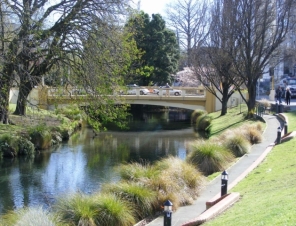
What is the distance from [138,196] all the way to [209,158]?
5348 mm

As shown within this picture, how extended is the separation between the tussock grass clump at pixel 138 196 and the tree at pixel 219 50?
18848 mm

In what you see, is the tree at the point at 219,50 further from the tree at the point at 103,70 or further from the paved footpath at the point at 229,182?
the tree at the point at 103,70

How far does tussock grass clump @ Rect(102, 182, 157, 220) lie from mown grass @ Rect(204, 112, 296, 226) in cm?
220

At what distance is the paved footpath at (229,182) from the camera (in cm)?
1075

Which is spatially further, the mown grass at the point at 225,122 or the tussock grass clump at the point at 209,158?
the mown grass at the point at 225,122

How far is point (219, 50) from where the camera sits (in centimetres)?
3186

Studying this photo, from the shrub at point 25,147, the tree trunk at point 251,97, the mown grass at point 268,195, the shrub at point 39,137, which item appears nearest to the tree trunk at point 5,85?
the shrub at point 25,147

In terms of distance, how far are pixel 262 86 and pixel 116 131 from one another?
32402 millimetres

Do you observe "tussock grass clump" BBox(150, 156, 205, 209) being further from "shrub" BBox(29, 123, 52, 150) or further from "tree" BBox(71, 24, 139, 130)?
"shrub" BBox(29, 123, 52, 150)

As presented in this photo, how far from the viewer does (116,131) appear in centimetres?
3728

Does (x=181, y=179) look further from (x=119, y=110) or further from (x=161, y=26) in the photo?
(x=161, y=26)

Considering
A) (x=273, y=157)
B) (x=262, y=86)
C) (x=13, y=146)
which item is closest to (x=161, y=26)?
(x=262, y=86)

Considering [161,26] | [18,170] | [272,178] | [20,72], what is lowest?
[18,170]

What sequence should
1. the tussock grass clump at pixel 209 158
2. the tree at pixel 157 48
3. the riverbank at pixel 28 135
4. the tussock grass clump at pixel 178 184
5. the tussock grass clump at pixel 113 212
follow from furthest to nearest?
the tree at pixel 157 48 → the riverbank at pixel 28 135 → the tussock grass clump at pixel 209 158 → the tussock grass clump at pixel 178 184 → the tussock grass clump at pixel 113 212
